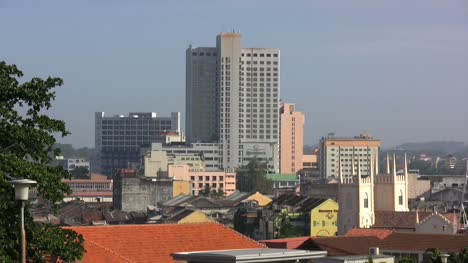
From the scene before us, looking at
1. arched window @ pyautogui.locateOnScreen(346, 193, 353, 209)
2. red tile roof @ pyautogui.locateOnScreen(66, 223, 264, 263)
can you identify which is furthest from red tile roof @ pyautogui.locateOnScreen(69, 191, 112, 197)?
red tile roof @ pyautogui.locateOnScreen(66, 223, 264, 263)

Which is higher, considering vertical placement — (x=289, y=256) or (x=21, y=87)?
(x=21, y=87)

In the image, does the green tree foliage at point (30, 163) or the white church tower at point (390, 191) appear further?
the white church tower at point (390, 191)

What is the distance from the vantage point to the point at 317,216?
316 feet

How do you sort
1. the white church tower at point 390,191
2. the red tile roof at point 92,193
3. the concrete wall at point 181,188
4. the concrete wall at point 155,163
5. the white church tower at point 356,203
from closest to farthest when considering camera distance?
the white church tower at point 356,203 < the white church tower at point 390,191 < the concrete wall at point 181,188 < the red tile roof at point 92,193 < the concrete wall at point 155,163

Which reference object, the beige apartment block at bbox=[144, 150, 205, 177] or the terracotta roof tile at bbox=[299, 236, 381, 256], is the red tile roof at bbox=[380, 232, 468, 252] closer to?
the terracotta roof tile at bbox=[299, 236, 381, 256]

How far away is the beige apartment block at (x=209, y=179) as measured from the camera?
16112 centimetres

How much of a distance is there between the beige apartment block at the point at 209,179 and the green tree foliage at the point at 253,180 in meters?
1.92

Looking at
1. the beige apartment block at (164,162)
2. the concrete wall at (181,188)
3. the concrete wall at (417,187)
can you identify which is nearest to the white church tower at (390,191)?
the concrete wall at (181,188)

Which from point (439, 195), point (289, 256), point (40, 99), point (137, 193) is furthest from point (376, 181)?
point (40, 99)

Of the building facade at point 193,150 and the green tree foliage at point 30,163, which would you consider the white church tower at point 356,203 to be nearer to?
the green tree foliage at point 30,163

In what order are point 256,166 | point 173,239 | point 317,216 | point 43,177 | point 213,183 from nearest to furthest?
1. point 43,177
2. point 173,239
3. point 317,216
4. point 213,183
5. point 256,166

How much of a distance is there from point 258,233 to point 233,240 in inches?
2315

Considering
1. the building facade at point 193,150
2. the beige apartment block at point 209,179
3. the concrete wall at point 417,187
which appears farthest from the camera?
the building facade at point 193,150

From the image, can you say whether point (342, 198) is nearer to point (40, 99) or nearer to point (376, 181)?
point (376, 181)
